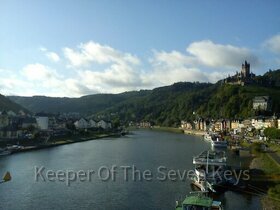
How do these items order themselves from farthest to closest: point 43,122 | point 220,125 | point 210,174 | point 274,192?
point 220,125, point 43,122, point 210,174, point 274,192

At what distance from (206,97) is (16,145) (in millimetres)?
98293

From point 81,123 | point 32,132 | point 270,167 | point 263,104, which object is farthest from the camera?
point 81,123

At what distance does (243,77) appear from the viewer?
135875mm

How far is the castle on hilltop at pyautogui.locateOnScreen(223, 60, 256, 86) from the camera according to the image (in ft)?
437

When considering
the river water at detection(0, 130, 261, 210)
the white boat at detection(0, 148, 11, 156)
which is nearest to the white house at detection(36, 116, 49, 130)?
the white boat at detection(0, 148, 11, 156)

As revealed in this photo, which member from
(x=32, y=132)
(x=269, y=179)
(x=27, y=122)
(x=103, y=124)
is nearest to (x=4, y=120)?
(x=32, y=132)

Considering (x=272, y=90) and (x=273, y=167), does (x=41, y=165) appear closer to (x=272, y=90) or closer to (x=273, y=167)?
(x=273, y=167)

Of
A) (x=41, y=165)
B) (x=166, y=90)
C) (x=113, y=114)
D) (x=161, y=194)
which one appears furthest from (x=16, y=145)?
(x=166, y=90)

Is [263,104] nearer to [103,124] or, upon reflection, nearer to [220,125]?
[220,125]

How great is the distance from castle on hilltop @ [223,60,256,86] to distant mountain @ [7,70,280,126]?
8.79ft

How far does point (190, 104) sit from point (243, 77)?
1981 centimetres

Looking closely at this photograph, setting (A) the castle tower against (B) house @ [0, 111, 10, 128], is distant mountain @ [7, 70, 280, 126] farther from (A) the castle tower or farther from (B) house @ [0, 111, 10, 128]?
(B) house @ [0, 111, 10, 128]

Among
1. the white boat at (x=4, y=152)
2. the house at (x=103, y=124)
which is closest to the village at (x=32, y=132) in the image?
the white boat at (x=4, y=152)

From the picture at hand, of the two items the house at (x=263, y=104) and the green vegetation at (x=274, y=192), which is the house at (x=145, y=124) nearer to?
the house at (x=263, y=104)
